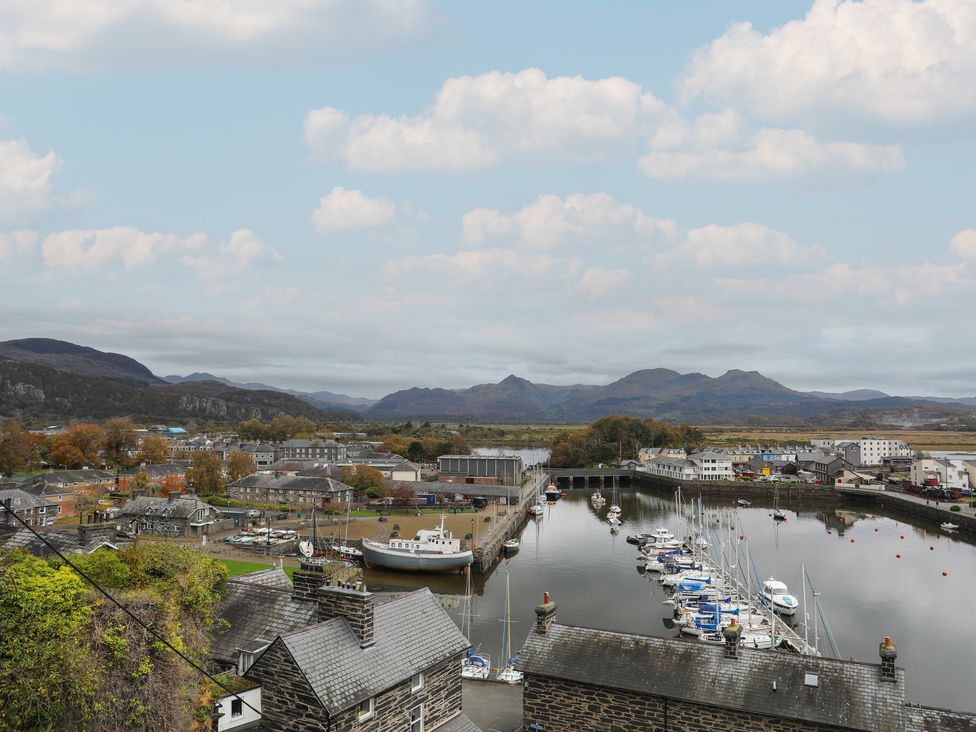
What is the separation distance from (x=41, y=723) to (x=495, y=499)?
77.1 m

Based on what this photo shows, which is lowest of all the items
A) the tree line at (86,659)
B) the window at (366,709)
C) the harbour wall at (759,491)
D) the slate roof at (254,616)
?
the harbour wall at (759,491)

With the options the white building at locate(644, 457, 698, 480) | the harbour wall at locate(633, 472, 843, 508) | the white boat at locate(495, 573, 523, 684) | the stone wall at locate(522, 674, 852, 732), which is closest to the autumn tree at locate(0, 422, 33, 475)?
the white boat at locate(495, 573, 523, 684)

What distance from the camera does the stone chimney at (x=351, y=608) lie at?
1352cm

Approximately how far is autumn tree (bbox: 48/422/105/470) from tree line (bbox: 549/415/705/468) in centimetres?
7976

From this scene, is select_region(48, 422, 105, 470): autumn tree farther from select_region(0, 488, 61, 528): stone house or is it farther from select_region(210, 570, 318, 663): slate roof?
select_region(210, 570, 318, 663): slate roof

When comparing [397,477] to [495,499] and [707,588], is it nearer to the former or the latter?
[495,499]

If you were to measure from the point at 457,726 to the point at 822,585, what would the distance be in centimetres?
4038

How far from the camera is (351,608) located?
13.7 metres

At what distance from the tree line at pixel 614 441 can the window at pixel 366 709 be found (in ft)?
406

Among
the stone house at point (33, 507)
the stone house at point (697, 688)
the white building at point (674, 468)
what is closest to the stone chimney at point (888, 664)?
the stone house at point (697, 688)

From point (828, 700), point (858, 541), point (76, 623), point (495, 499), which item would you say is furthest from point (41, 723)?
point (495, 499)

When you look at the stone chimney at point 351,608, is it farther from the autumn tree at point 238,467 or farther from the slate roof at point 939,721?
the autumn tree at point 238,467

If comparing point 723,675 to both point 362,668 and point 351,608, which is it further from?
point 351,608

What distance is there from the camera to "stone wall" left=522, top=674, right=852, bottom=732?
49.1 ft
